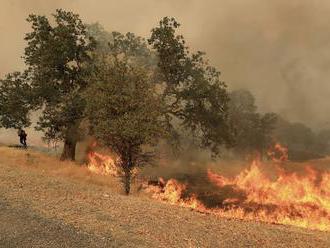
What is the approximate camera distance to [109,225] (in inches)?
758

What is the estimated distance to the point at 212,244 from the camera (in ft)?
60.0

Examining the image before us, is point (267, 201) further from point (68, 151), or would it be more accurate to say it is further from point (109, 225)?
point (109, 225)

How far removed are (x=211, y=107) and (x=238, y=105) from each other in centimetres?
4633

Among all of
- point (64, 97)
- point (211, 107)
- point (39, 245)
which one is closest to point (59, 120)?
point (64, 97)

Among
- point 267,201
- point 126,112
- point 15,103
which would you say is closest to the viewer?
point 126,112

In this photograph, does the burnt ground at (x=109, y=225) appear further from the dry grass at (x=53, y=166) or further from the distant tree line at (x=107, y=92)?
the dry grass at (x=53, y=166)

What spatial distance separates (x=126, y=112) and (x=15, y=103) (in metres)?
17.7

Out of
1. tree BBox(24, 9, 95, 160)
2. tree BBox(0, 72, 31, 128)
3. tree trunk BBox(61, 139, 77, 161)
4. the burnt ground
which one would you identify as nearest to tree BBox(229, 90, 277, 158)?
tree trunk BBox(61, 139, 77, 161)

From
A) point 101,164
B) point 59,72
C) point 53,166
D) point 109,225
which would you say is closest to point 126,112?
point 53,166

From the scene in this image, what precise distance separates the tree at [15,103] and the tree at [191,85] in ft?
45.9

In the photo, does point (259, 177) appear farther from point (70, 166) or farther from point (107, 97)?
point (107, 97)

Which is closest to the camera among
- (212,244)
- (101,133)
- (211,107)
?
(212,244)

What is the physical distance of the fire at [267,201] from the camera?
33.5 m

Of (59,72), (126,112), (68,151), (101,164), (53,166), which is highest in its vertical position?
(59,72)
